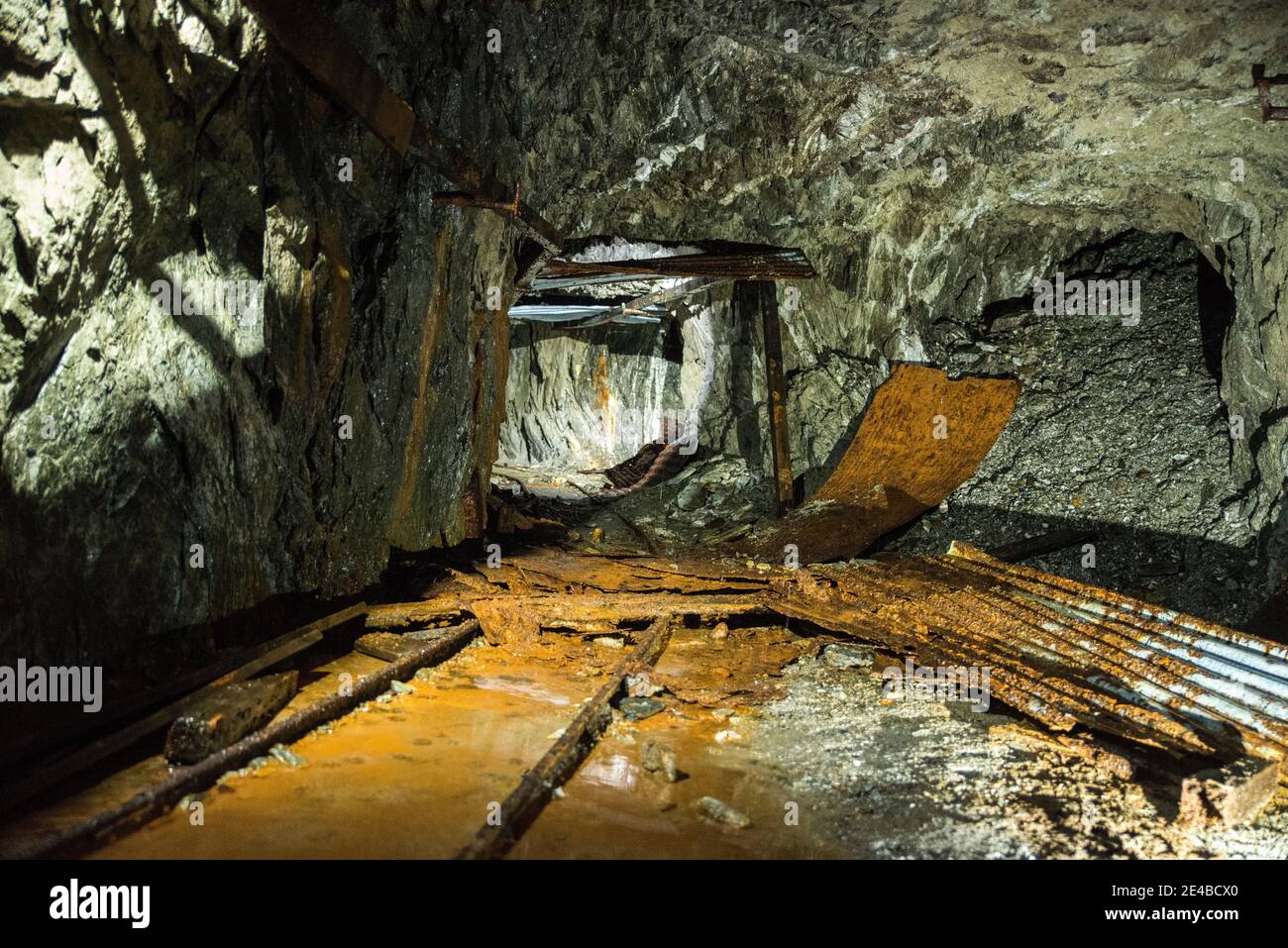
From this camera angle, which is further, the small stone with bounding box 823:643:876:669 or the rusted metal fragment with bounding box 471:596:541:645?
the rusted metal fragment with bounding box 471:596:541:645

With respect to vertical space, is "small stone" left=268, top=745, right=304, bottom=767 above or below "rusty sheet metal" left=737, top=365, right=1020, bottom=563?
below

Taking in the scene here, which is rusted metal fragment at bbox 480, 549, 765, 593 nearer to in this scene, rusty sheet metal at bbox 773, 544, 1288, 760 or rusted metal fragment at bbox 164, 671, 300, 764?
rusty sheet metal at bbox 773, 544, 1288, 760

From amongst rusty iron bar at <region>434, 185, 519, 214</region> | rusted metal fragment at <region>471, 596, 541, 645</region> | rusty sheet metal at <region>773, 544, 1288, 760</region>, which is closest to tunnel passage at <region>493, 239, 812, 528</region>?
rusty iron bar at <region>434, 185, 519, 214</region>

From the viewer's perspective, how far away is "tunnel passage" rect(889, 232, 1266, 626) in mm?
6801

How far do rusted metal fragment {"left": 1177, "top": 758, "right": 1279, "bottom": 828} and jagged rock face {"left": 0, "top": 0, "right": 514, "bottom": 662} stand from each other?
4.18 metres

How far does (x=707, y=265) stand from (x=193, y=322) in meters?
5.91

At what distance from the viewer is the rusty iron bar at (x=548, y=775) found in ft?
7.97

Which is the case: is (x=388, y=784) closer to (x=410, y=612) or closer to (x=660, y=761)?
(x=660, y=761)

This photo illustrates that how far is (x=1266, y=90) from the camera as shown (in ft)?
17.7

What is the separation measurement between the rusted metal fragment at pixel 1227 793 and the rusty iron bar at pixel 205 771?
3.31 metres

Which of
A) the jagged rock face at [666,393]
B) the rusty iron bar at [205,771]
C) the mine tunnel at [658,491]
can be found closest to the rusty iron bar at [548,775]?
the mine tunnel at [658,491]

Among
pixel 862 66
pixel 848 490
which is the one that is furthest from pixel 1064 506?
pixel 862 66

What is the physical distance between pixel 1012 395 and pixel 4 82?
8773 mm

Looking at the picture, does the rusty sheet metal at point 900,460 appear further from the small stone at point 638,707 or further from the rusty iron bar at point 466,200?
the rusty iron bar at point 466,200
